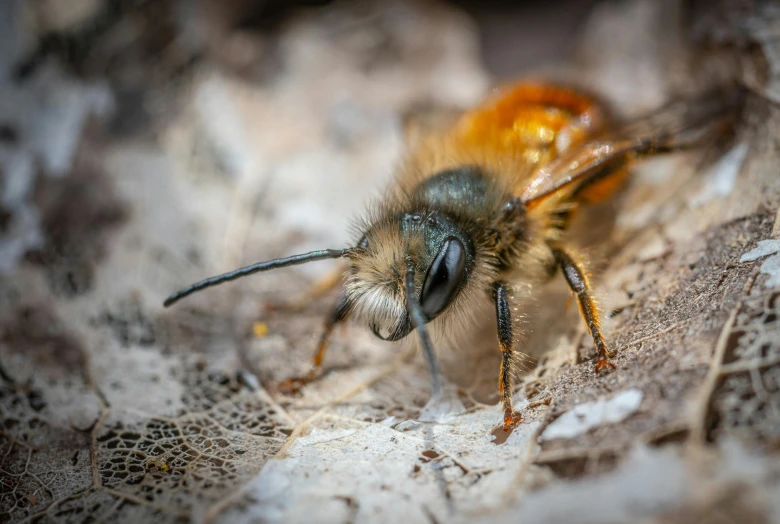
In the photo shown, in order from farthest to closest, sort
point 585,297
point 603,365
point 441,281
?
point 585,297 → point 441,281 → point 603,365

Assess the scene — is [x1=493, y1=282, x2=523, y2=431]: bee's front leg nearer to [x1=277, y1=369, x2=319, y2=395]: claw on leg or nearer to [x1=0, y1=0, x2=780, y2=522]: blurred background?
[x1=0, y1=0, x2=780, y2=522]: blurred background

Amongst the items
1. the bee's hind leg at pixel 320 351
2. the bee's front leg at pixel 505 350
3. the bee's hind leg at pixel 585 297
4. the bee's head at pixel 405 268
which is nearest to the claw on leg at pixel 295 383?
the bee's hind leg at pixel 320 351

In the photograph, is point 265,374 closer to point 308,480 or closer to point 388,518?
point 308,480

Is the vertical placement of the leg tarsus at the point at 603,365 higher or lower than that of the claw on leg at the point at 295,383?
lower

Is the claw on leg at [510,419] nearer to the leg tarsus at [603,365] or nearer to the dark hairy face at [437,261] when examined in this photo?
the leg tarsus at [603,365]

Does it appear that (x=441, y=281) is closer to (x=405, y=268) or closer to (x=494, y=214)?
(x=405, y=268)

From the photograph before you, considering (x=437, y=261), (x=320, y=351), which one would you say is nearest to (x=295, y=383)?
(x=320, y=351)
